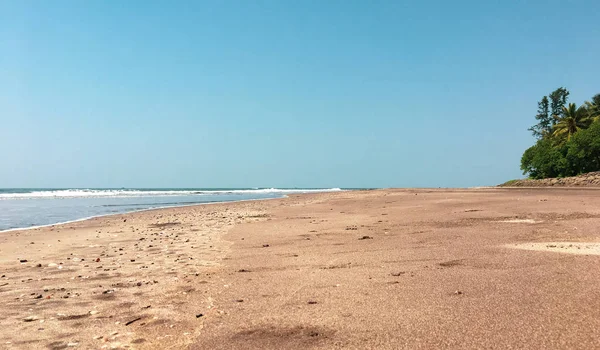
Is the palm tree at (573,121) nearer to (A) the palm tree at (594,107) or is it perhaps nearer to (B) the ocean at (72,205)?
(A) the palm tree at (594,107)

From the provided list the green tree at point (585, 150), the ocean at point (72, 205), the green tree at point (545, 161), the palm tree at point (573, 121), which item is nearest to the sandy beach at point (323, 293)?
the ocean at point (72, 205)

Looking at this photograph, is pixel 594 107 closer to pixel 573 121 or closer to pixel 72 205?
pixel 573 121

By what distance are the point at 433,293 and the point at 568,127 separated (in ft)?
215

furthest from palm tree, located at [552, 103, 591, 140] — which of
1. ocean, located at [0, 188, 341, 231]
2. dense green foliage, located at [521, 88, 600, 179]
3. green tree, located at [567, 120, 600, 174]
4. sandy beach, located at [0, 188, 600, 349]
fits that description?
sandy beach, located at [0, 188, 600, 349]

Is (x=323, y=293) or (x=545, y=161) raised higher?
(x=545, y=161)

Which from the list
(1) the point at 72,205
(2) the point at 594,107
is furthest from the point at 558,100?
(1) the point at 72,205

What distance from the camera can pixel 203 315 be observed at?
4270 millimetres

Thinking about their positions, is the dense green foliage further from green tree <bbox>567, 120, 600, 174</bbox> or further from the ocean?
the ocean

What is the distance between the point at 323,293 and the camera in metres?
4.77

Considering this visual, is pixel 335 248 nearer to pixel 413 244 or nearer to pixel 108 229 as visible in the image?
pixel 413 244

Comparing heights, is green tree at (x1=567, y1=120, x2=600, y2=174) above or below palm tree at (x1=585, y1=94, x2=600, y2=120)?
below

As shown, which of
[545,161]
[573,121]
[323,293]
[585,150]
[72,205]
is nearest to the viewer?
[323,293]

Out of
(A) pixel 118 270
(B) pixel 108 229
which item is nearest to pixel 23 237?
(B) pixel 108 229

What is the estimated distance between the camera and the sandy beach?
135 inches
